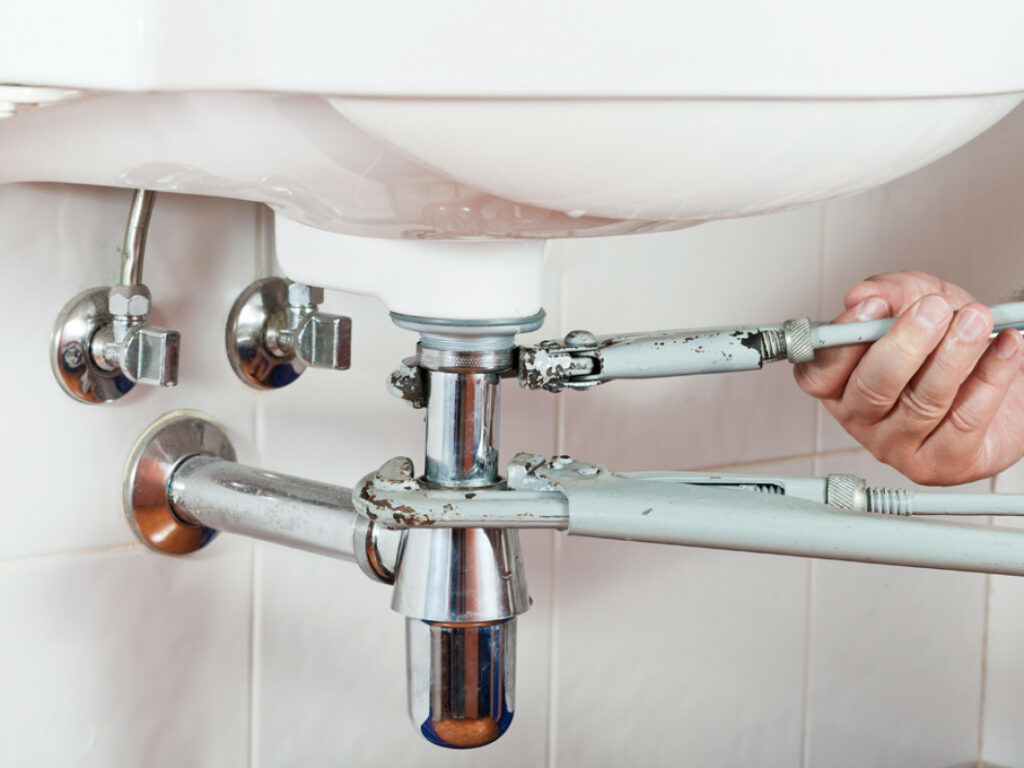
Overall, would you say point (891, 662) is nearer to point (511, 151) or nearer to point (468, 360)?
point (468, 360)

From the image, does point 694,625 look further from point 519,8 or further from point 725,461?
point 519,8

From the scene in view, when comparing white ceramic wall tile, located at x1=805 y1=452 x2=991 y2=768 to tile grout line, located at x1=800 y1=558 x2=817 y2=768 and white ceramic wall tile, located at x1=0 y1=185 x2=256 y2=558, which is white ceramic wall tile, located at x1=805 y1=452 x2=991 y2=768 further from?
white ceramic wall tile, located at x1=0 y1=185 x2=256 y2=558

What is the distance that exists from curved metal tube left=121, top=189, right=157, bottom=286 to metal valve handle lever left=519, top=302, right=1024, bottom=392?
0.68ft

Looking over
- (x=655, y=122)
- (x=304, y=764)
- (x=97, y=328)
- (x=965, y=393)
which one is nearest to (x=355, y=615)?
(x=304, y=764)

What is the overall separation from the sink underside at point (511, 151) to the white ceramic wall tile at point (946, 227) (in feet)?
1.82

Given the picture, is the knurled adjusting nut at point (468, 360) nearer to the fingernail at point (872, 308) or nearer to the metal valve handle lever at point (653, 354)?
the metal valve handle lever at point (653, 354)

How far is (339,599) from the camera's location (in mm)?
750

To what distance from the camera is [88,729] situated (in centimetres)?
66

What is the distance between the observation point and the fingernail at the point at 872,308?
631 mm

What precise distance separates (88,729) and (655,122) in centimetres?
48

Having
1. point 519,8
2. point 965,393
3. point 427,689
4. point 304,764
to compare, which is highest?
point 519,8

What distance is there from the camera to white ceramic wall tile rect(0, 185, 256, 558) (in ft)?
1.95

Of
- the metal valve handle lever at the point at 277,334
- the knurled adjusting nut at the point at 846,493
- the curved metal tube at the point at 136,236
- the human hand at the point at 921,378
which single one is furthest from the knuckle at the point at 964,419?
the curved metal tube at the point at 136,236

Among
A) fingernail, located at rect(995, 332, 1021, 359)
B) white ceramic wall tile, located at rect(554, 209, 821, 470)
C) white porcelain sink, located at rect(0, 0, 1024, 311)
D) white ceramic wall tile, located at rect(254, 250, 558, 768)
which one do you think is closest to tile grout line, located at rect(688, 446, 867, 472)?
white ceramic wall tile, located at rect(554, 209, 821, 470)
